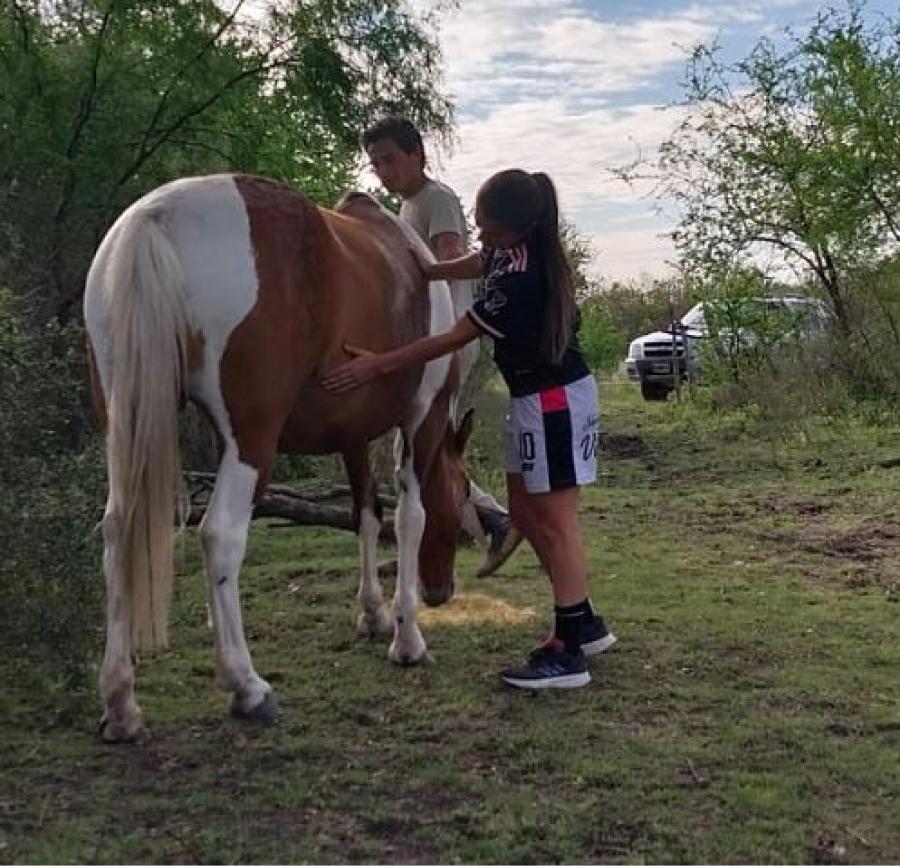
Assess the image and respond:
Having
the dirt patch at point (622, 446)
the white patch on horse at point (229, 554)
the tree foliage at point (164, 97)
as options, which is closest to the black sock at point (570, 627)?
the white patch on horse at point (229, 554)

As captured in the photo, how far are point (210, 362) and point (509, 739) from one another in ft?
4.51

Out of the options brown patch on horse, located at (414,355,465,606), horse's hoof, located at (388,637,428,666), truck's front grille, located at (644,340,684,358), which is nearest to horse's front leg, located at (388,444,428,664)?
horse's hoof, located at (388,637,428,666)

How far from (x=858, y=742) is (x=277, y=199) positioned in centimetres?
234

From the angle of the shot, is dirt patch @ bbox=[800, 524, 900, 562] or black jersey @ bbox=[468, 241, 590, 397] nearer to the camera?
black jersey @ bbox=[468, 241, 590, 397]

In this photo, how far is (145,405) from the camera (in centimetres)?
317

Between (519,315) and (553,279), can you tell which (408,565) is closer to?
(519,315)

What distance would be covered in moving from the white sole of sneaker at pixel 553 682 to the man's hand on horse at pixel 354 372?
112cm

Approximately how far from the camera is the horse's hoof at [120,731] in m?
3.29

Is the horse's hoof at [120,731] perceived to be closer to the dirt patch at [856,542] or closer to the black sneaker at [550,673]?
the black sneaker at [550,673]

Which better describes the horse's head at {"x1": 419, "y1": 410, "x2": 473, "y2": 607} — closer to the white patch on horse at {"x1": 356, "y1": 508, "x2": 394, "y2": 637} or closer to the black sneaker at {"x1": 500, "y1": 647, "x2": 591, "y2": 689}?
the white patch on horse at {"x1": 356, "y1": 508, "x2": 394, "y2": 637}

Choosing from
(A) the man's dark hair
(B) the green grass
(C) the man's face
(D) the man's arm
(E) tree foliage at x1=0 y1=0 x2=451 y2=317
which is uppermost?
(E) tree foliage at x1=0 y1=0 x2=451 y2=317

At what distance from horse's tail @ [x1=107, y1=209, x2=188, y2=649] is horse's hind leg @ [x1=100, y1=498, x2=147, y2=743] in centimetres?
2

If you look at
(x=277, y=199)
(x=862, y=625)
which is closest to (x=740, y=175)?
(x=862, y=625)

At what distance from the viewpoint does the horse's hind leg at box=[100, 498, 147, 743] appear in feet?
10.7
